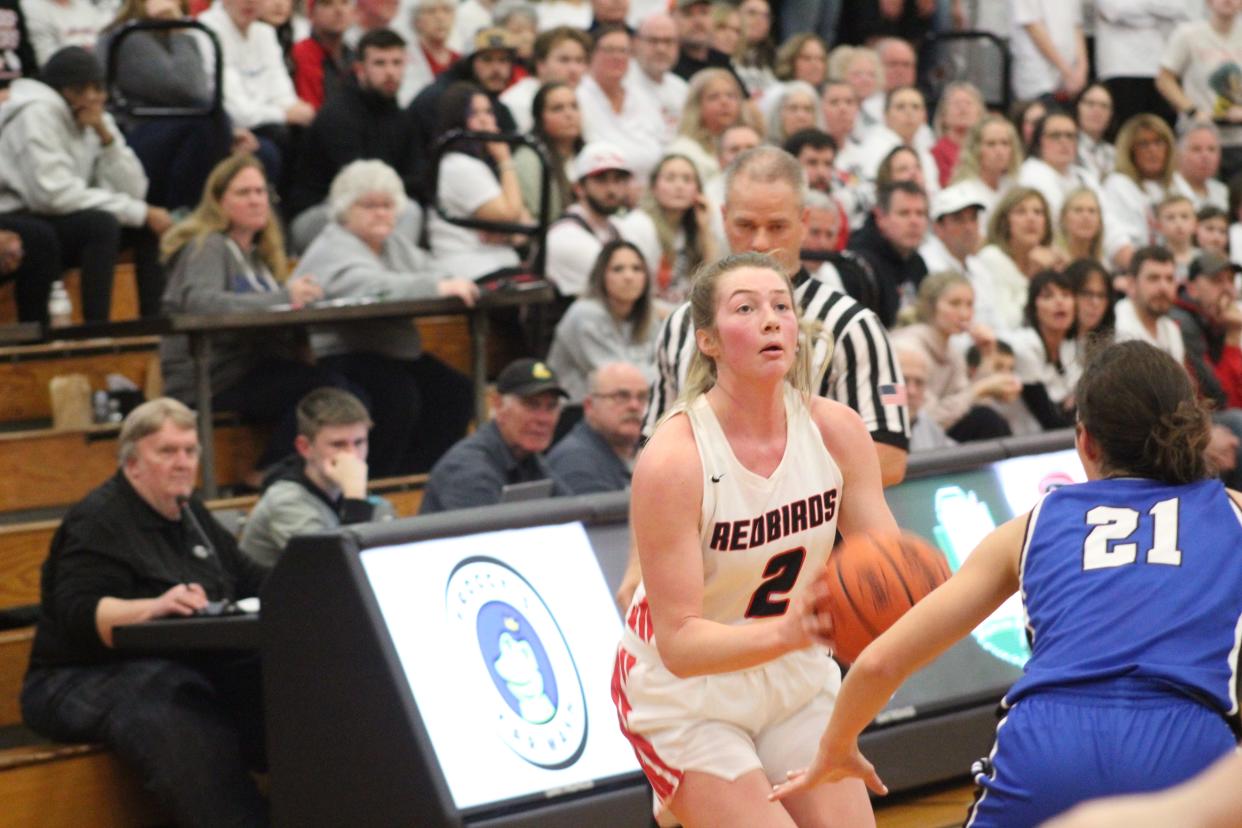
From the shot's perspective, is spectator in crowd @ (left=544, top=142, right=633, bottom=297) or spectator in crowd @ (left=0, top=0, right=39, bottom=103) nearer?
spectator in crowd @ (left=0, top=0, right=39, bottom=103)

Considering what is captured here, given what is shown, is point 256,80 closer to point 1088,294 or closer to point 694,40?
point 694,40

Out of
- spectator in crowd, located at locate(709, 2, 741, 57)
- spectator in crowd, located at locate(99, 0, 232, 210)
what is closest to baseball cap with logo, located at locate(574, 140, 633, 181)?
spectator in crowd, located at locate(99, 0, 232, 210)

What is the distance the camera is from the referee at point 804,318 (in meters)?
4.64

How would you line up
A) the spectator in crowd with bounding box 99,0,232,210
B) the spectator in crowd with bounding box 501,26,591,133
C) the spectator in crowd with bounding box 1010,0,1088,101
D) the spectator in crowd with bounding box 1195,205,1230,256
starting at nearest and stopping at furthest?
the spectator in crowd with bounding box 99,0,232,210 → the spectator in crowd with bounding box 501,26,591,133 → the spectator in crowd with bounding box 1195,205,1230,256 → the spectator in crowd with bounding box 1010,0,1088,101

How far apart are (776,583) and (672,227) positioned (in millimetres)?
6460

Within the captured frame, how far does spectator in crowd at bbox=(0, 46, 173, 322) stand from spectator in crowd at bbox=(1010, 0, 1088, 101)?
854 centimetres

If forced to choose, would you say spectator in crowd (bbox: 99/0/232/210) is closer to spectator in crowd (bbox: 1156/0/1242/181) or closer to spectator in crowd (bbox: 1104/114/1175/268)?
spectator in crowd (bbox: 1104/114/1175/268)

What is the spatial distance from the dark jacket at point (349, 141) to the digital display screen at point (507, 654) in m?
4.39

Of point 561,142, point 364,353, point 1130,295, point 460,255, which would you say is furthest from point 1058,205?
point 364,353

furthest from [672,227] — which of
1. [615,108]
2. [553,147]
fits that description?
[615,108]

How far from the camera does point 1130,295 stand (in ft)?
36.0

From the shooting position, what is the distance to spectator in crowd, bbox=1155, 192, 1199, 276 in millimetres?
12531

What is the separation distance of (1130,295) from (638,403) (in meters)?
4.26

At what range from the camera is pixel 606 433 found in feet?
26.4
